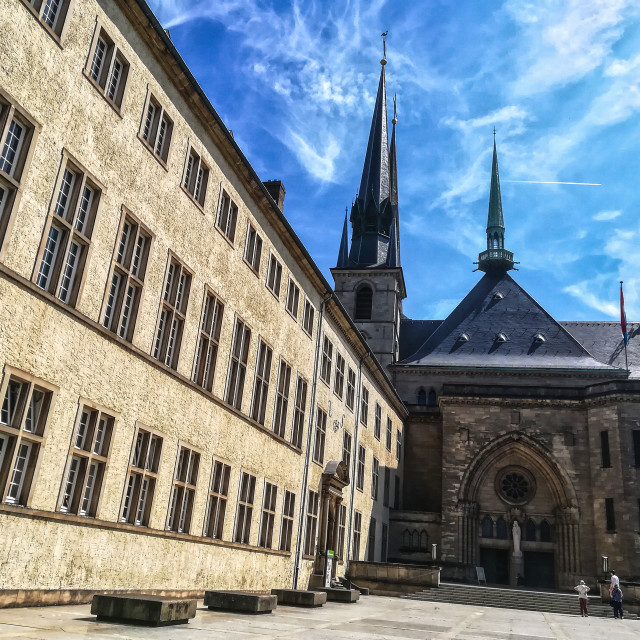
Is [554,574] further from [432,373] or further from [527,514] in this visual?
[432,373]

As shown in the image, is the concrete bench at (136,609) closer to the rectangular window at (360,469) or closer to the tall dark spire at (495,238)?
the rectangular window at (360,469)

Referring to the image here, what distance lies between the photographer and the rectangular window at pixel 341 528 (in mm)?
27178

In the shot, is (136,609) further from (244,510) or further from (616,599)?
(616,599)

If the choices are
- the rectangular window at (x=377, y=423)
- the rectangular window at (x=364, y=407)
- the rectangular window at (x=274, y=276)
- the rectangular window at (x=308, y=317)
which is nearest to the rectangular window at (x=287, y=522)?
the rectangular window at (x=308, y=317)

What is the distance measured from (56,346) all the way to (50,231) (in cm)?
176

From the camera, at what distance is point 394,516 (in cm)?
3812

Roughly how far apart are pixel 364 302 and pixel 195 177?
1551 inches

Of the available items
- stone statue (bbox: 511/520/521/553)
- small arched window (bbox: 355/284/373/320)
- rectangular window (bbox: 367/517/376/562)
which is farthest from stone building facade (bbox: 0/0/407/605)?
small arched window (bbox: 355/284/373/320)

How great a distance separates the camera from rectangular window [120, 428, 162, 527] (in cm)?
1209

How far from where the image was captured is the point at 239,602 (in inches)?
466

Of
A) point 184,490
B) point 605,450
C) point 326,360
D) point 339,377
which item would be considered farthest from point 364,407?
point 184,490

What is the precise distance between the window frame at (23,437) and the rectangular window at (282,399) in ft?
→ 35.1

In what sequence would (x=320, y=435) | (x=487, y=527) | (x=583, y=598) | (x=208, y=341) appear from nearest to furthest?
(x=208, y=341), (x=583, y=598), (x=320, y=435), (x=487, y=527)

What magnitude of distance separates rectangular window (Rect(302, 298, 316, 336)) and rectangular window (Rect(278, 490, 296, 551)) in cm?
564
